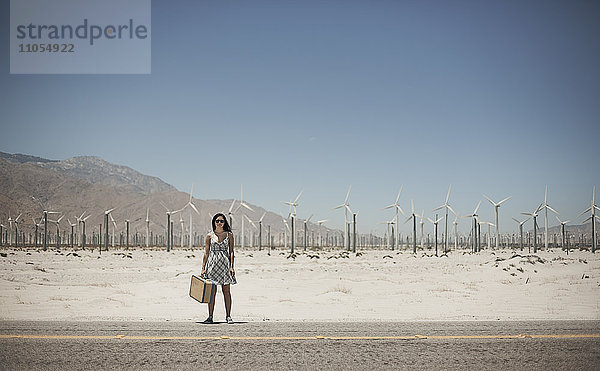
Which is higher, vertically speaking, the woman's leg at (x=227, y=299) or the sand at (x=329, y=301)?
the woman's leg at (x=227, y=299)

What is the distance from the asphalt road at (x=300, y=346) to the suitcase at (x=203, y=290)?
59 cm

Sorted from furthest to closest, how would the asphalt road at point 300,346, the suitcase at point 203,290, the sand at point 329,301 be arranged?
the sand at point 329,301, the suitcase at point 203,290, the asphalt road at point 300,346

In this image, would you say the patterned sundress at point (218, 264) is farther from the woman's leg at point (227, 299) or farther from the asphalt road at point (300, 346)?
the asphalt road at point (300, 346)

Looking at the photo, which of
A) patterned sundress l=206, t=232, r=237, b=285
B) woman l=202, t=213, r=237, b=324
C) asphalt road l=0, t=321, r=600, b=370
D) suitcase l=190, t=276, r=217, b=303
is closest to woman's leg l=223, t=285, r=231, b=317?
woman l=202, t=213, r=237, b=324

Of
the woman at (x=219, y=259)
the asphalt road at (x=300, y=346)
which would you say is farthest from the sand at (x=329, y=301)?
the asphalt road at (x=300, y=346)

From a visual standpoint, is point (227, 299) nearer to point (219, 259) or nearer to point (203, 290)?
point (203, 290)

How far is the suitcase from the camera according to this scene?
10.5 meters

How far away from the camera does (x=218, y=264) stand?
1083cm

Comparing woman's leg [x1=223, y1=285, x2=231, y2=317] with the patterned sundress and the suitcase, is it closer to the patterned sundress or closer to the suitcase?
the patterned sundress

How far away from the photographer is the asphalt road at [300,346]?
21.4 feet

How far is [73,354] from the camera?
7.03 m

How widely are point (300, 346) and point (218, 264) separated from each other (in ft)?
11.8

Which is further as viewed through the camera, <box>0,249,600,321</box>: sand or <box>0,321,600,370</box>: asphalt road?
<box>0,249,600,321</box>: sand

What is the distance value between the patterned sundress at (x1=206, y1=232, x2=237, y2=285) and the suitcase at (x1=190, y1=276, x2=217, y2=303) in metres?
0.15
